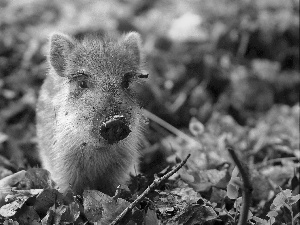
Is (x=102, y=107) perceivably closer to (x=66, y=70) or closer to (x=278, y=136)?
(x=66, y=70)

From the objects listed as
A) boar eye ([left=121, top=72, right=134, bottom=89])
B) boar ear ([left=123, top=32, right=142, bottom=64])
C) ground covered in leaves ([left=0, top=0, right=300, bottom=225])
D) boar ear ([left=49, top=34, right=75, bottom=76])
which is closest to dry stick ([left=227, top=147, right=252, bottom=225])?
ground covered in leaves ([left=0, top=0, right=300, bottom=225])

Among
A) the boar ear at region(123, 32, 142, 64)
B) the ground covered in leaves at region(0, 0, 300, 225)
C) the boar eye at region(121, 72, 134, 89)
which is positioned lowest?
the ground covered in leaves at region(0, 0, 300, 225)

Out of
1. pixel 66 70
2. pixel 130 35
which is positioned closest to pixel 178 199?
pixel 66 70

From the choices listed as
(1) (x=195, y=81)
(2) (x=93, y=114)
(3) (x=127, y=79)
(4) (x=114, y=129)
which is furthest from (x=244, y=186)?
(1) (x=195, y=81)

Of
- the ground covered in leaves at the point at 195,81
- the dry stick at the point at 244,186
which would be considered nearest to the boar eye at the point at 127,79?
the ground covered in leaves at the point at 195,81

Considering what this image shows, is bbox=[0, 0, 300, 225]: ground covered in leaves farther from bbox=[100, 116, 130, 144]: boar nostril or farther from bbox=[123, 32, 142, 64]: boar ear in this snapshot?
bbox=[123, 32, 142, 64]: boar ear

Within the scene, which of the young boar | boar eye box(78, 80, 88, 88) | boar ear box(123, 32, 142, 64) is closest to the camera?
the young boar
